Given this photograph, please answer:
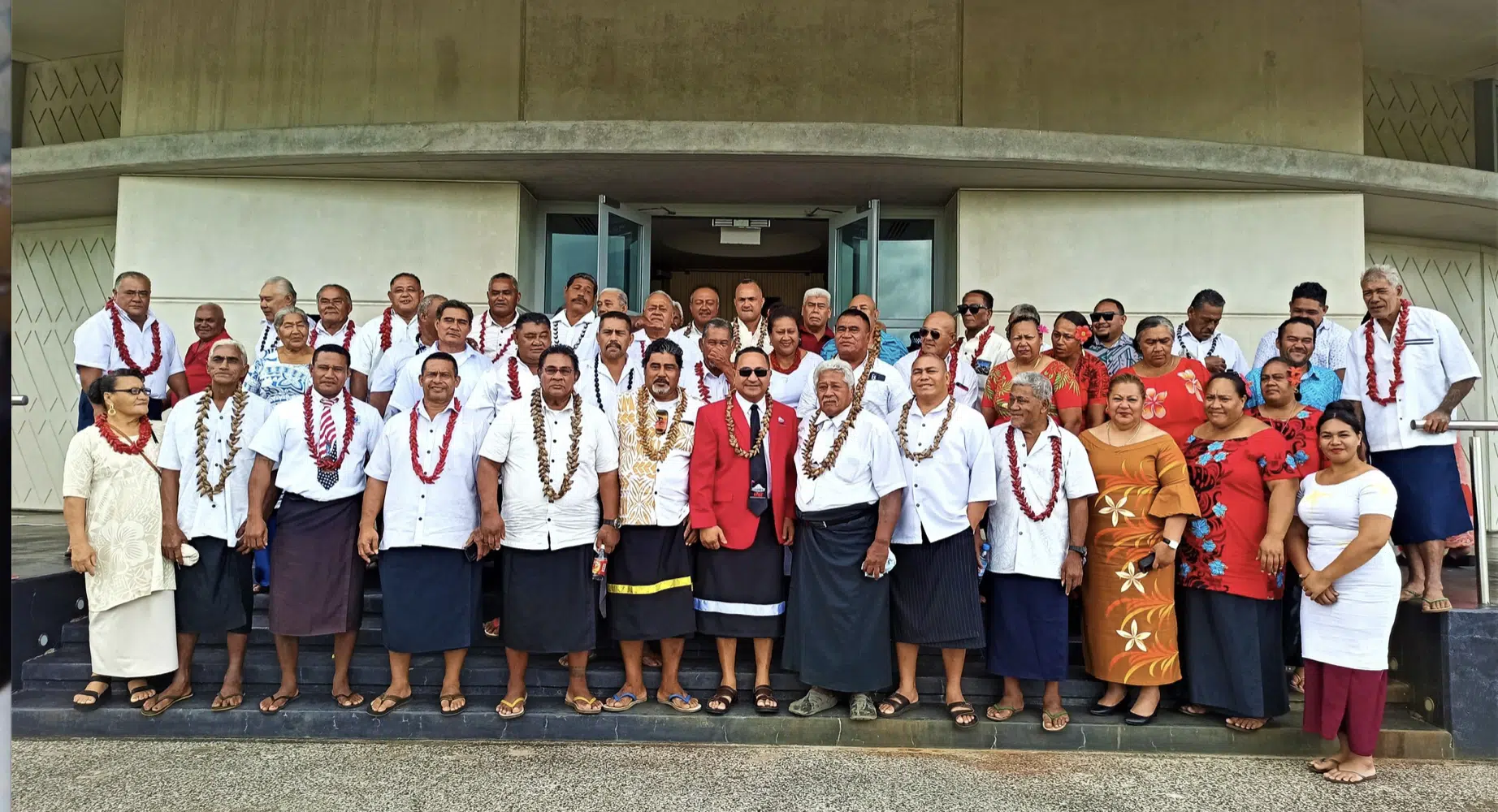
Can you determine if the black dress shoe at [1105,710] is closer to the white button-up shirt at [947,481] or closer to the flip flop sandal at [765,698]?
the white button-up shirt at [947,481]

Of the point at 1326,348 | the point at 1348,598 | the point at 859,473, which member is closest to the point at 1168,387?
the point at 1348,598

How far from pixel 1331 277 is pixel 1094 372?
445cm

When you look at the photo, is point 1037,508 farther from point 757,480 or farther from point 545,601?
point 545,601

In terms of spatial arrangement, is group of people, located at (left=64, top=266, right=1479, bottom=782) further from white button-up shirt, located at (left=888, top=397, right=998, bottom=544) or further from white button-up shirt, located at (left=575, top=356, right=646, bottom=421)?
white button-up shirt, located at (left=575, top=356, right=646, bottom=421)

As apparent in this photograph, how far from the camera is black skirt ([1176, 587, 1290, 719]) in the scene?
4.23 meters

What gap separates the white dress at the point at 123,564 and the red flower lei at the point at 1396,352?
5995 mm

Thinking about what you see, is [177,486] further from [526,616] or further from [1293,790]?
[1293,790]

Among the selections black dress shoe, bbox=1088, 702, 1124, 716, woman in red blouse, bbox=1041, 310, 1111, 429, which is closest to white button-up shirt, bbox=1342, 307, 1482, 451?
woman in red blouse, bbox=1041, 310, 1111, 429

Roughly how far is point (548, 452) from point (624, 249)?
15.7 ft

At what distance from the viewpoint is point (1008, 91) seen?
8211mm

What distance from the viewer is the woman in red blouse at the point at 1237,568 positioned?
13.9 feet

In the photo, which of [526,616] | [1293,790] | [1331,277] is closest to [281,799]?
[526,616]

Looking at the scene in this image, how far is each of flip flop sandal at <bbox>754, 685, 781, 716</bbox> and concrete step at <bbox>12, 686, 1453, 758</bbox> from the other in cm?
4

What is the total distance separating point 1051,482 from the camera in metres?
4.35
